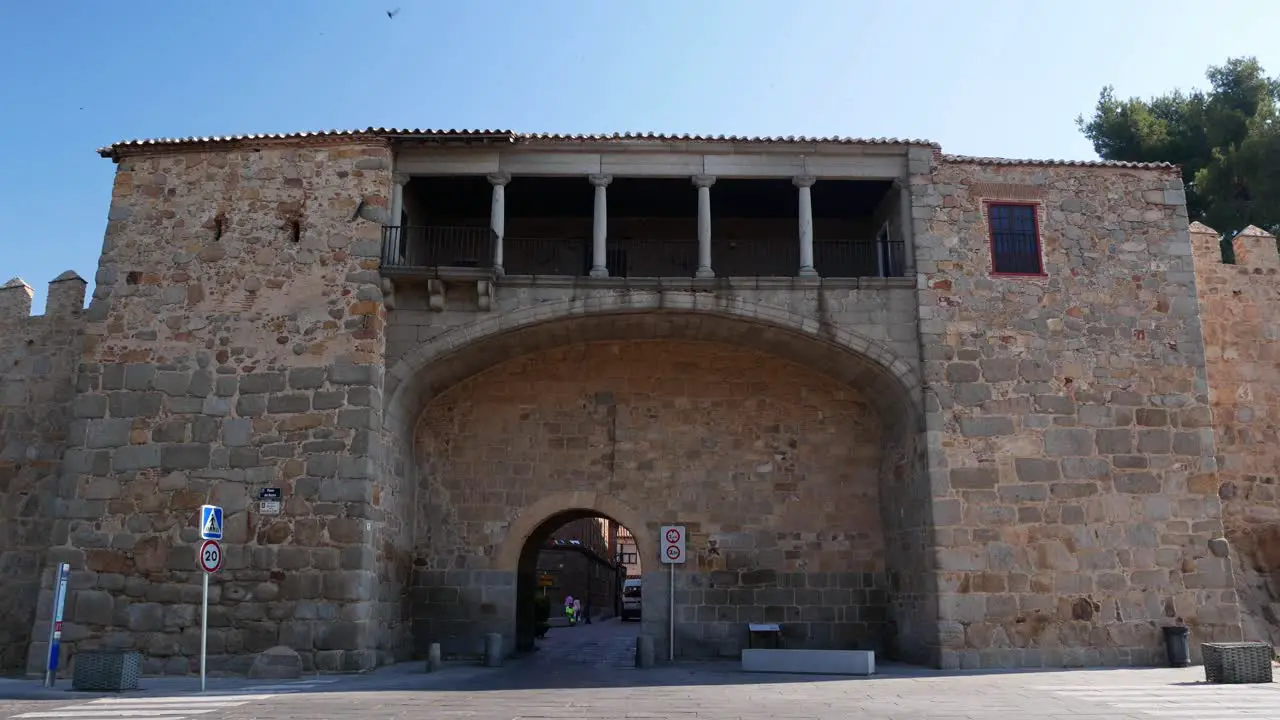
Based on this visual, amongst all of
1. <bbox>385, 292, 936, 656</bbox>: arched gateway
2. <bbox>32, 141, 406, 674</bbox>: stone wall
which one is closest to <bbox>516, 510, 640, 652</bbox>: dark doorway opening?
<bbox>385, 292, 936, 656</bbox>: arched gateway

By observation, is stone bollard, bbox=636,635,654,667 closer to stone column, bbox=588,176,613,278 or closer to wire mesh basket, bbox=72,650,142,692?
stone column, bbox=588,176,613,278

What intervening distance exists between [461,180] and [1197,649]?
1215 cm

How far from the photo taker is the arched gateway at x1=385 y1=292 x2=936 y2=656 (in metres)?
15.3

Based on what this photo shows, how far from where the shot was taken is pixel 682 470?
16.0 metres

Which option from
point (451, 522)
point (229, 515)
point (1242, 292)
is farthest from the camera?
point (1242, 292)

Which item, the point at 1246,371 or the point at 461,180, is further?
the point at 1246,371

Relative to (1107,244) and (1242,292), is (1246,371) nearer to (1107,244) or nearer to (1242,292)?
(1242,292)

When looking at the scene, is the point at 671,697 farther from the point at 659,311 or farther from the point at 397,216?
the point at 397,216

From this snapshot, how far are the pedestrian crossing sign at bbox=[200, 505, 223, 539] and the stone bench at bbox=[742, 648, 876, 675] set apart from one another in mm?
6674

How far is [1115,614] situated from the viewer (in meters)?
13.4

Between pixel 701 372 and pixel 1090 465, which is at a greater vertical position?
pixel 701 372

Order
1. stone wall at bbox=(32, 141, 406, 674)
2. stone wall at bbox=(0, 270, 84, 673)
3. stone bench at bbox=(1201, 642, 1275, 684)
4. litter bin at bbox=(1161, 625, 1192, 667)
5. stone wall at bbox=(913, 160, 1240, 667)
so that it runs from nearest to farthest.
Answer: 1. stone bench at bbox=(1201, 642, 1275, 684)
2. stone wall at bbox=(32, 141, 406, 674)
3. litter bin at bbox=(1161, 625, 1192, 667)
4. stone wall at bbox=(913, 160, 1240, 667)
5. stone wall at bbox=(0, 270, 84, 673)

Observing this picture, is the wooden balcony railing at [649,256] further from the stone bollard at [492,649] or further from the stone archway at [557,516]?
the stone bollard at [492,649]

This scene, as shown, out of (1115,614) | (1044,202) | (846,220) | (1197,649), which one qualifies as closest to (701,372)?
(846,220)
